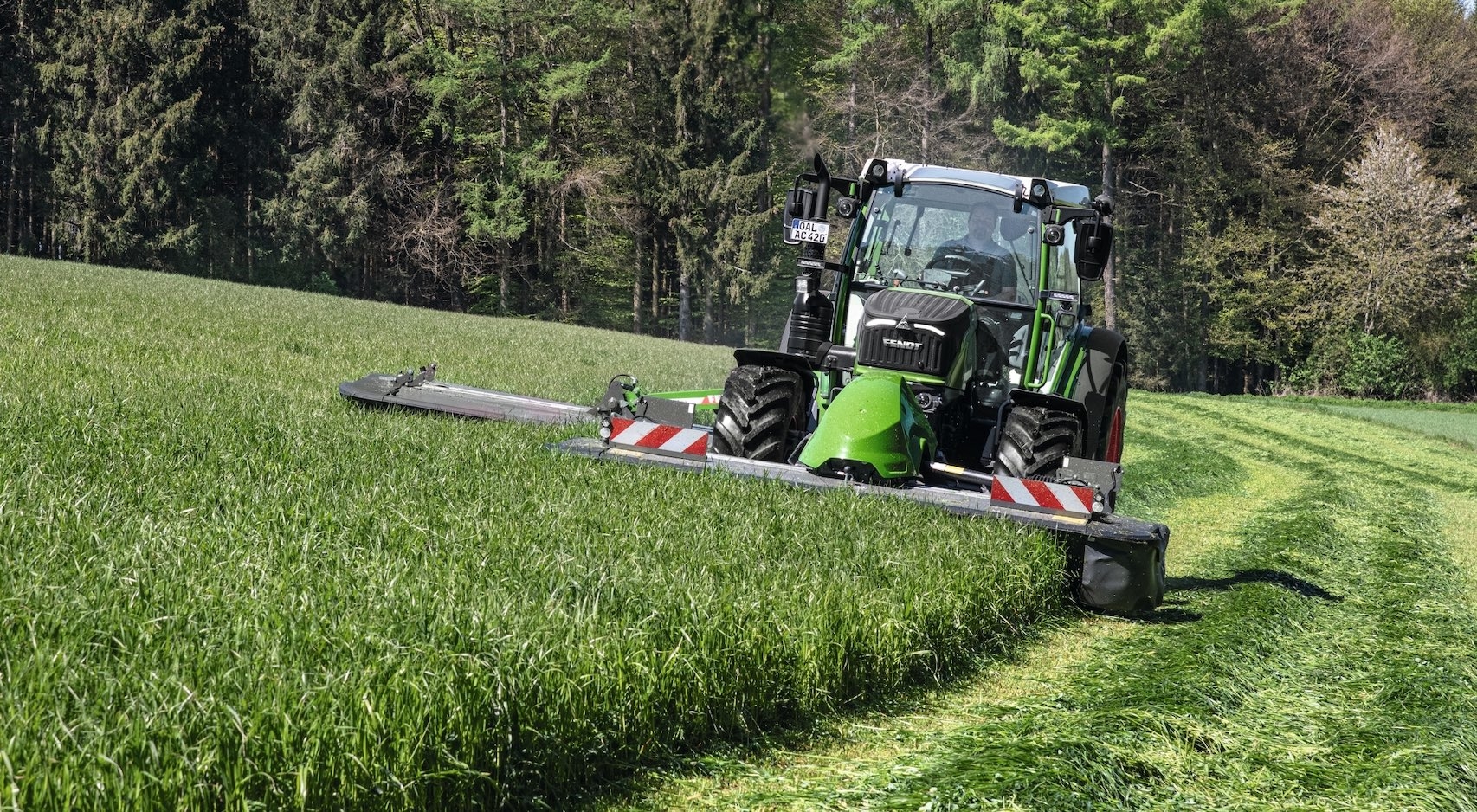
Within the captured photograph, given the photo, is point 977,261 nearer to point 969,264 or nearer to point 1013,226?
point 969,264

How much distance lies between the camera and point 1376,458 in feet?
63.5

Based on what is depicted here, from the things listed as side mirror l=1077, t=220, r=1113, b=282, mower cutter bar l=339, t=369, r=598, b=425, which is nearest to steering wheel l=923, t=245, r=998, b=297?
side mirror l=1077, t=220, r=1113, b=282

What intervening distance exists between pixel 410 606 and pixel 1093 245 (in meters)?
5.63

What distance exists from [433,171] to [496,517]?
1705 inches

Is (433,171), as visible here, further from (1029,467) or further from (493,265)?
(1029,467)

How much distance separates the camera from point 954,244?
357 inches

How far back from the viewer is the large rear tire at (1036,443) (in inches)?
314

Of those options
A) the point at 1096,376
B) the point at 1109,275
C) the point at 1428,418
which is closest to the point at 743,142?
the point at 1109,275

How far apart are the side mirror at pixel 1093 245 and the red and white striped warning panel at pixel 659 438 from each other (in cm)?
274

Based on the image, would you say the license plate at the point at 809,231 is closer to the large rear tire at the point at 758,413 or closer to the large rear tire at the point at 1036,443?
the large rear tire at the point at 758,413

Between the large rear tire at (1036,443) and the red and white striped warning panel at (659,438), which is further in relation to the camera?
the red and white striped warning panel at (659,438)

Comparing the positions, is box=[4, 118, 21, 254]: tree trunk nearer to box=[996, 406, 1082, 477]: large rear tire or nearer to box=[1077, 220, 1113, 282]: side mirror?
box=[1077, 220, 1113, 282]: side mirror

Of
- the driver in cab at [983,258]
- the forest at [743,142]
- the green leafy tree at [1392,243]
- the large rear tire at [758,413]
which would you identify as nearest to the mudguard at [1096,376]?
the driver in cab at [983,258]

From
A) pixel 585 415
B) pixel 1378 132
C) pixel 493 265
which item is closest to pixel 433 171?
pixel 493 265
